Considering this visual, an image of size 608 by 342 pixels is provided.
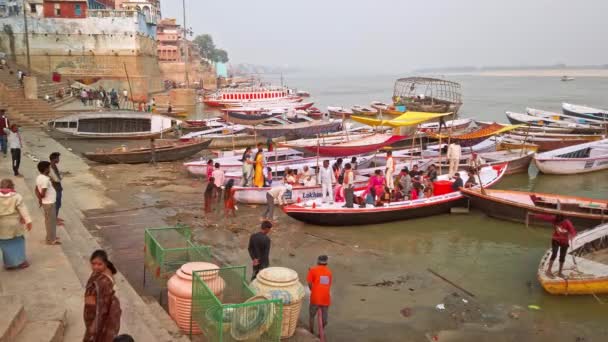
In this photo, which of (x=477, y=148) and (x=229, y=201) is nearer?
(x=229, y=201)

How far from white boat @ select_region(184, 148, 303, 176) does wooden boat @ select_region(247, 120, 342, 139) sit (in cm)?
295

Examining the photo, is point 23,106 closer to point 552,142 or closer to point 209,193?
point 209,193

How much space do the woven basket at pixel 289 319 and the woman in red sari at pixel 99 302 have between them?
2.41 m

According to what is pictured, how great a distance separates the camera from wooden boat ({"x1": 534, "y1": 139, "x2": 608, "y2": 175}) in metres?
22.7

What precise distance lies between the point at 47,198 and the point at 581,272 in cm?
989

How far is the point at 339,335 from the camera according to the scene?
876 centimetres

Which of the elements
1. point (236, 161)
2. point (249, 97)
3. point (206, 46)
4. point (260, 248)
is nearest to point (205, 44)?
point (206, 46)

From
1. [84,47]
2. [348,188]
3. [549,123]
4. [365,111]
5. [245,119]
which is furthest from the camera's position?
[84,47]

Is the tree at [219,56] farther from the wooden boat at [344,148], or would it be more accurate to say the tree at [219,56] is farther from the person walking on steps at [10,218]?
the person walking on steps at [10,218]

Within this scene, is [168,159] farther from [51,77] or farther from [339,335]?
[51,77]

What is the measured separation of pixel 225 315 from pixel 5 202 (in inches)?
148

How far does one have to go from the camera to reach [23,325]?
20.2 feet

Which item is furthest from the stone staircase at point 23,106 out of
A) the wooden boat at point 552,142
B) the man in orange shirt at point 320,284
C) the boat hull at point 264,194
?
the man in orange shirt at point 320,284

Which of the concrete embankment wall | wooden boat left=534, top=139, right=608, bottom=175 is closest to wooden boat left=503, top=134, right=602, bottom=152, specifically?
Result: wooden boat left=534, top=139, right=608, bottom=175
